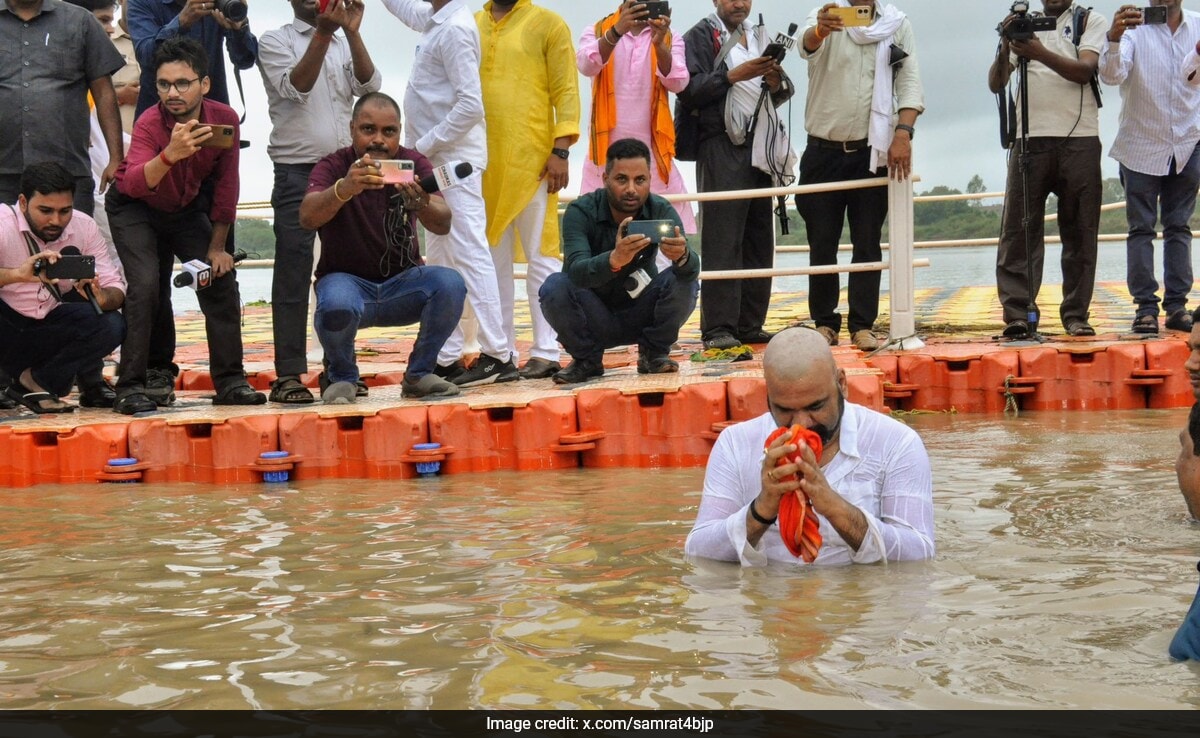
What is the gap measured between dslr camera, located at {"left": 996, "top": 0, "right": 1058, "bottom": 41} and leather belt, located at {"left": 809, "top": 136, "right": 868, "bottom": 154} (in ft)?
3.54

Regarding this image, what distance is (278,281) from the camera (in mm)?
7570

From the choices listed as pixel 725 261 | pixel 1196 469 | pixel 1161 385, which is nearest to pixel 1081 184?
pixel 1161 385

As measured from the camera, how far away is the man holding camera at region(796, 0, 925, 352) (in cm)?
860

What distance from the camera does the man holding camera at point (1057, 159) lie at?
8.74 meters

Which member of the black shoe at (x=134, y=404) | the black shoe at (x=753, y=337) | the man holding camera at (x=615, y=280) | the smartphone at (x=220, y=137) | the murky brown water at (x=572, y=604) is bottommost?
the murky brown water at (x=572, y=604)

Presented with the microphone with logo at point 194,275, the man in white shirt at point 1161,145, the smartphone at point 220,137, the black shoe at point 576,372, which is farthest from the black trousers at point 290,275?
the man in white shirt at point 1161,145

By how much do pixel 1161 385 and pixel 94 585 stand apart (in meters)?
6.06

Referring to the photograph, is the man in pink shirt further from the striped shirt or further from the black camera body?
the striped shirt

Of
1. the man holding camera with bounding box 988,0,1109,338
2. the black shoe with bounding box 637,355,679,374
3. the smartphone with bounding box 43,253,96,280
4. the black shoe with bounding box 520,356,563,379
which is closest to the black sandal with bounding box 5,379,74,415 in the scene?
the smartphone with bounding box 43,253,96,280

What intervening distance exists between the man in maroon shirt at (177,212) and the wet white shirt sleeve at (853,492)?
3770 millimetres

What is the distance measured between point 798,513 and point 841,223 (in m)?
5.38

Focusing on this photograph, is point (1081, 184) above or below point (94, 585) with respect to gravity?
above

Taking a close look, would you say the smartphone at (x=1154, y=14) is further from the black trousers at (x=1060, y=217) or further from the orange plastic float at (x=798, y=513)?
the orange plastic float at (x=798, y=513)
